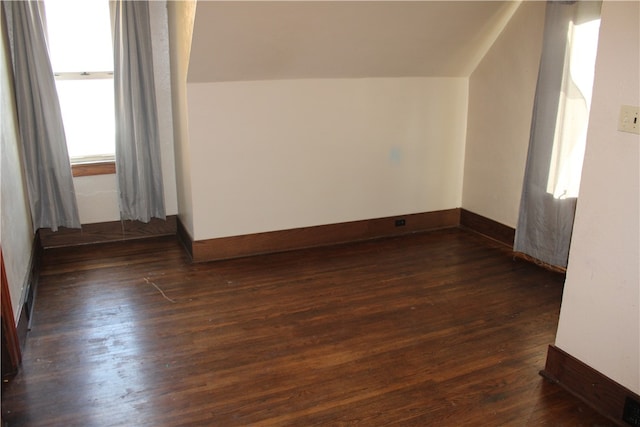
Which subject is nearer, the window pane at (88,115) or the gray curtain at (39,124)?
the gray curtain at (39,124)

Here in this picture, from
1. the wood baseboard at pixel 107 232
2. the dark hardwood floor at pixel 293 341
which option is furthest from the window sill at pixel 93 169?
the dark hardwood floor at pixel 293 341

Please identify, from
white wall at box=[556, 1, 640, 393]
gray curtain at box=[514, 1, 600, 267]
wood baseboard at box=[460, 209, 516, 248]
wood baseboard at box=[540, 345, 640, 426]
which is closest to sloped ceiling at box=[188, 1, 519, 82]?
gray curtain at box=[514, 1, 600, 267]

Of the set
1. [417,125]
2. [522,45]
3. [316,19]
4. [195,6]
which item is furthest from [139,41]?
[522,45]

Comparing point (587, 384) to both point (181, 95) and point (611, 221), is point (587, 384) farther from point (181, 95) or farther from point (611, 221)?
point (181, 95)

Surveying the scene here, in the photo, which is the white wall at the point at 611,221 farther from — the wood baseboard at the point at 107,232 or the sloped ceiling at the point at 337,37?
the wood baseboard at the point at 107,232

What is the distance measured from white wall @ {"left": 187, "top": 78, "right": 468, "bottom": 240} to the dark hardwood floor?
1.34ft

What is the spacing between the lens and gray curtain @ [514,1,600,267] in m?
3.29

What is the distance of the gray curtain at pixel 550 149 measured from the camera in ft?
10.8

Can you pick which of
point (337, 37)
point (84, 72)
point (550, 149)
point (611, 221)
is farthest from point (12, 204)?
point (550, 149)

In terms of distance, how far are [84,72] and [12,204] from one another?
4.50 feet

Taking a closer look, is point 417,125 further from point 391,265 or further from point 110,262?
point 110,262

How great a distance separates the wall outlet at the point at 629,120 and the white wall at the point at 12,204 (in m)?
2.80

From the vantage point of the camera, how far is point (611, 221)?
2.15m

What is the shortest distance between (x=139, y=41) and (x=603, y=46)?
306 cm
